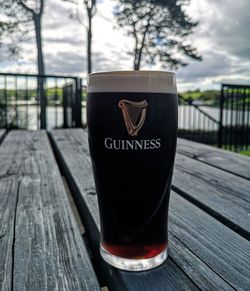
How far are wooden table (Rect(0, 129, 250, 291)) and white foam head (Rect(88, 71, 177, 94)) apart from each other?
0.94 ft

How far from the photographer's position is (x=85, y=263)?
1.82ft

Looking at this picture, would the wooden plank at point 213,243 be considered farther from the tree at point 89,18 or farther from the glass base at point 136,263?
the tree at point 89,18

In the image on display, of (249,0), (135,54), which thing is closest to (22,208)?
(249,0)

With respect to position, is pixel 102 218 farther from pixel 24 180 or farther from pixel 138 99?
pixel 24 180

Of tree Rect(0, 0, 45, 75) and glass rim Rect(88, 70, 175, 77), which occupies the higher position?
tree Rect(0, 0, 45, 75)

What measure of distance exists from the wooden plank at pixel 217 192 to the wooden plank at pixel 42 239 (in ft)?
1.09

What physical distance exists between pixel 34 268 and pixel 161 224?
22 centimetres

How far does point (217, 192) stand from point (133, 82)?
0.57 meters

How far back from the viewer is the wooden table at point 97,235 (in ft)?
1.68

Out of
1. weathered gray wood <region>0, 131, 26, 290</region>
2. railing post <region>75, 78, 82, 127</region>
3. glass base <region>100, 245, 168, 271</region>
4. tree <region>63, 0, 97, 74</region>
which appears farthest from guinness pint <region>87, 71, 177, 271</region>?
tree <region>63, 0, 97, 74</region>

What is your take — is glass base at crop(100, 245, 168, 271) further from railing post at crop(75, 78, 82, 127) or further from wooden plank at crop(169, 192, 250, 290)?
railing post at crop(75, 78, 82, 127)

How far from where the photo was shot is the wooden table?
0.51 m

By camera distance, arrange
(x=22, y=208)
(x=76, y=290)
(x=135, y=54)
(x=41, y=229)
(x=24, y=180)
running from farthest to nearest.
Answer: (x=135, y=54)
(x=24, y=180)
(x=22, y=208)
(x=41, y=229)
(x=76, y=290)

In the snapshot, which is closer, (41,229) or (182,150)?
(41,229)
